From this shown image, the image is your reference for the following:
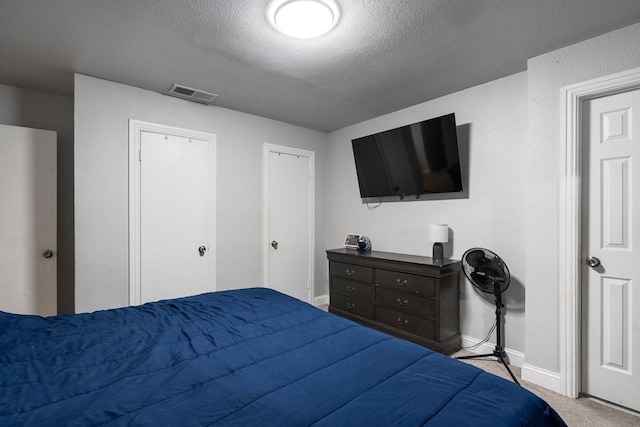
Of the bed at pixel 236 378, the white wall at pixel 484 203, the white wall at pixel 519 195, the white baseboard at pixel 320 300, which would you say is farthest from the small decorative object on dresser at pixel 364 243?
the bed at pixel 236 378

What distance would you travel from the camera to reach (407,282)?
10.1 feet

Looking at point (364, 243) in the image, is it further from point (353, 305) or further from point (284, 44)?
point (284, 44)

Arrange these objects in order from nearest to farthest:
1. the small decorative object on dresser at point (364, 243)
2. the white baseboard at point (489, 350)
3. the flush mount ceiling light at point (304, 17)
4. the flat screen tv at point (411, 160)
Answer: the flush mount ceiling light at point (304, 17)
the white baseboard at point (489, 350)
the flat screen tv at point (411, 160)
the small decorative object on dresser at point (364, 243)

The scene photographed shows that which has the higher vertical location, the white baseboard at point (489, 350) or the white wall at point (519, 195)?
the white wall at point (519, 195)

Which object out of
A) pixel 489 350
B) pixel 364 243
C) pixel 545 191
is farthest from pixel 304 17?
pixel 489 350

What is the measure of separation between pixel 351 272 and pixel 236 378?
2580 millimetres

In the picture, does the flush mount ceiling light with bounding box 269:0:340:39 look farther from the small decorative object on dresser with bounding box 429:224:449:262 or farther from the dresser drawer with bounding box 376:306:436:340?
the dresser drawer with bounding box 376:306:436:340

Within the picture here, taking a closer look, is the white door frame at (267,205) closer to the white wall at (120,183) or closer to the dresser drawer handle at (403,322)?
the white wall at (120,183)

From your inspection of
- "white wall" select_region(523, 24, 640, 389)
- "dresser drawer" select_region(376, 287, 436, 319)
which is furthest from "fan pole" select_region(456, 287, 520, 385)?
"dresser drawer" select_region(376, 287, 436, 319)

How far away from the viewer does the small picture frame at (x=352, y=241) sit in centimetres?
414

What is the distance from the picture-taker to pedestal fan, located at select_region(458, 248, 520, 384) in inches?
103

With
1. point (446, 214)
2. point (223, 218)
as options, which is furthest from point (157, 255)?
point (446, 214)

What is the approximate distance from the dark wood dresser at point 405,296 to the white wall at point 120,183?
1248 millimetres

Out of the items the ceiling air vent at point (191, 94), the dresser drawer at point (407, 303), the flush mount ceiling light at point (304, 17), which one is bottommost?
the dresser drawer at point (407, 303)
